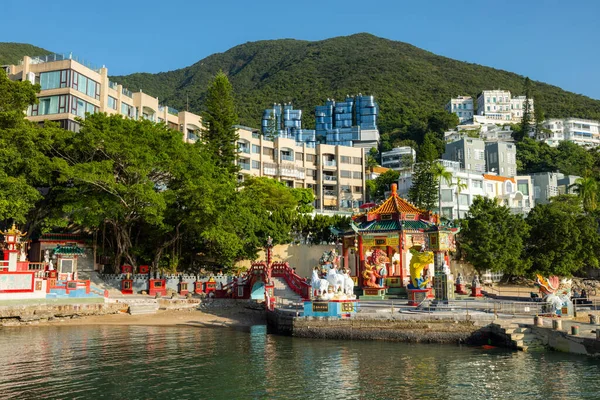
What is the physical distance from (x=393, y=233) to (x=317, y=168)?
158 ft

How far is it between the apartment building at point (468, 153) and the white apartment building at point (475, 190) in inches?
373

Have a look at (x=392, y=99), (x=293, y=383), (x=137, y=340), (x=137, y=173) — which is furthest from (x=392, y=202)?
(x=392, y=99)

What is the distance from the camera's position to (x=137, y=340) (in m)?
26.3

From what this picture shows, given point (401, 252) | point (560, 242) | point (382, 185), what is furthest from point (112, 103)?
point (560, 242)

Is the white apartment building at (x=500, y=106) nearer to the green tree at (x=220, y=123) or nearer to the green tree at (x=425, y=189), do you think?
the green tree at (x=425, y=189)

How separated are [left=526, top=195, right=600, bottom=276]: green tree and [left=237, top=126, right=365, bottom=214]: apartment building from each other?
3198cm

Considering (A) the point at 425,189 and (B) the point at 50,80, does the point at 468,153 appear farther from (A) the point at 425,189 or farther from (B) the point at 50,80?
(B) the point at 50,80

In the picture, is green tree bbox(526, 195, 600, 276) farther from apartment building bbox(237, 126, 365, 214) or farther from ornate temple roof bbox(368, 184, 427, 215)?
apartment building bbox(237, 126, 365, 214)

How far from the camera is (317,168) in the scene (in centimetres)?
8612

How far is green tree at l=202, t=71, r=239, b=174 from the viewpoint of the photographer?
56.2m

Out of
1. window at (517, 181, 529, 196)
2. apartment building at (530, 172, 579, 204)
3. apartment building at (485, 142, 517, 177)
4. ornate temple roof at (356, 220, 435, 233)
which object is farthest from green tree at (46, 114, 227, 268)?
apartment building at (485, 142, 517, 177)

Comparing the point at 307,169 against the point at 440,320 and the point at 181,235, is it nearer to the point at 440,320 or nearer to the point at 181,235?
the point at 181,235

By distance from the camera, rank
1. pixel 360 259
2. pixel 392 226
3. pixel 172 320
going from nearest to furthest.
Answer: pixel 172 320 < pixel 392 226 < pixel 360 259

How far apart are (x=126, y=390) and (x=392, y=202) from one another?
26.8 metres
